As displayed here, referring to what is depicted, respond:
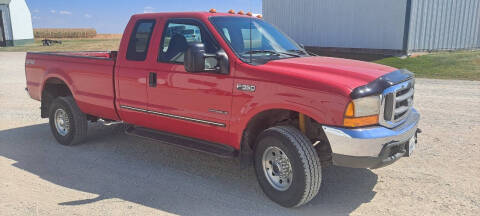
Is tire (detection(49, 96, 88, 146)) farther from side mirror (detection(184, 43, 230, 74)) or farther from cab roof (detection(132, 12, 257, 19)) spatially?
side mirror (detection(184, 43, 230, 74))

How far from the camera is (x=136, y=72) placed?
5137 mm

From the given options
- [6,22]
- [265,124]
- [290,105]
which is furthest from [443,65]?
[6,22]

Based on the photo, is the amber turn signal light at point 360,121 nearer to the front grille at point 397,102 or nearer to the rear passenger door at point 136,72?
the front grille at point 397,102

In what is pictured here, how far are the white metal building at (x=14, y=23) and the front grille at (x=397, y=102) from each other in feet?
124

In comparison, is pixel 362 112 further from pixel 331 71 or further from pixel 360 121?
pixel 331 71

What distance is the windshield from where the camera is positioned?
4.47 meters

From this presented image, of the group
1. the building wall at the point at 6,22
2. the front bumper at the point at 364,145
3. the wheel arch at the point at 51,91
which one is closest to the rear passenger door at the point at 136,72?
the wheel arch at the point at 51,91

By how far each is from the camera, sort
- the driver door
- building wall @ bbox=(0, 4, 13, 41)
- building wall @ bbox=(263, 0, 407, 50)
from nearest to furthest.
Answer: the driver door → building wall @ bbox=(263, 0, 407, 50) → building wall @ bbox=(0, 4, 13, 41)

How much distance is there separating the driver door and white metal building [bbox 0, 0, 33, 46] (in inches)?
1405

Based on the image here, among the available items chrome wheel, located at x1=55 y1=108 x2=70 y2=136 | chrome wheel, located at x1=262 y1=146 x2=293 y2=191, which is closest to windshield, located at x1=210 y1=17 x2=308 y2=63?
chrome wheel, located at x1=262 y1=146 x2=293 y2=191

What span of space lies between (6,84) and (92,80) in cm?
924

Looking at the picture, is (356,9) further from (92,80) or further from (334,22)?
(92,80)

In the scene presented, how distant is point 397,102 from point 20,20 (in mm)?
40158

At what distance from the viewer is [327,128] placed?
3.64 metres
